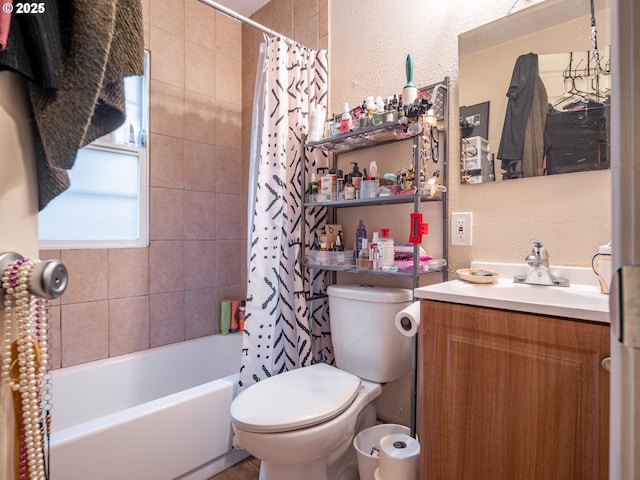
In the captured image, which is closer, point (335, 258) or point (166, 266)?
point (335, 258)

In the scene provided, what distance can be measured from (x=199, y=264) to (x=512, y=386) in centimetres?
191

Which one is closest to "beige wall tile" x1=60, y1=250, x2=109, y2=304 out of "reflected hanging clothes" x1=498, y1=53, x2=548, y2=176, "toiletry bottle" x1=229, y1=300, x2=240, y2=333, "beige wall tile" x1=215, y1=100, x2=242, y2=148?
"toiletry bottle" x1=229, y1=300, x2=240, y2=333

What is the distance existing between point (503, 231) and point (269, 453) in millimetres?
1130

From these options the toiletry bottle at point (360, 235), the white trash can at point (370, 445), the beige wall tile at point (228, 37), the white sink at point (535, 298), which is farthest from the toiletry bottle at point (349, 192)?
the beige wall tile at point (228, 37)

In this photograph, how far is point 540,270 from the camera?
110 centimetres

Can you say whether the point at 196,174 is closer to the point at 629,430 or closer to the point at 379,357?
the point at 379,357

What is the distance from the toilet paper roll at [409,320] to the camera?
105 cm

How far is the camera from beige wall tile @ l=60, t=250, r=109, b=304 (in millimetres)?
1705

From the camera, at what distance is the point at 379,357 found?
1356 mm

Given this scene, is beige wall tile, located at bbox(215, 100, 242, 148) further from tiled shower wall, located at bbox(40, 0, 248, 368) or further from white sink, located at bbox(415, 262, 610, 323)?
white sink, located at bbox(415, 262, 610, 323)

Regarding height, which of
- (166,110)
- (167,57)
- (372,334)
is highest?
(167,57)

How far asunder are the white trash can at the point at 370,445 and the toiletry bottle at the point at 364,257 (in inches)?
26.1

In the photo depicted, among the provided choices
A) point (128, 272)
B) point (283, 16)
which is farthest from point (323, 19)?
point (128, 272)

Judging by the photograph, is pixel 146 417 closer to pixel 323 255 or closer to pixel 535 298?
pixel 323 255
